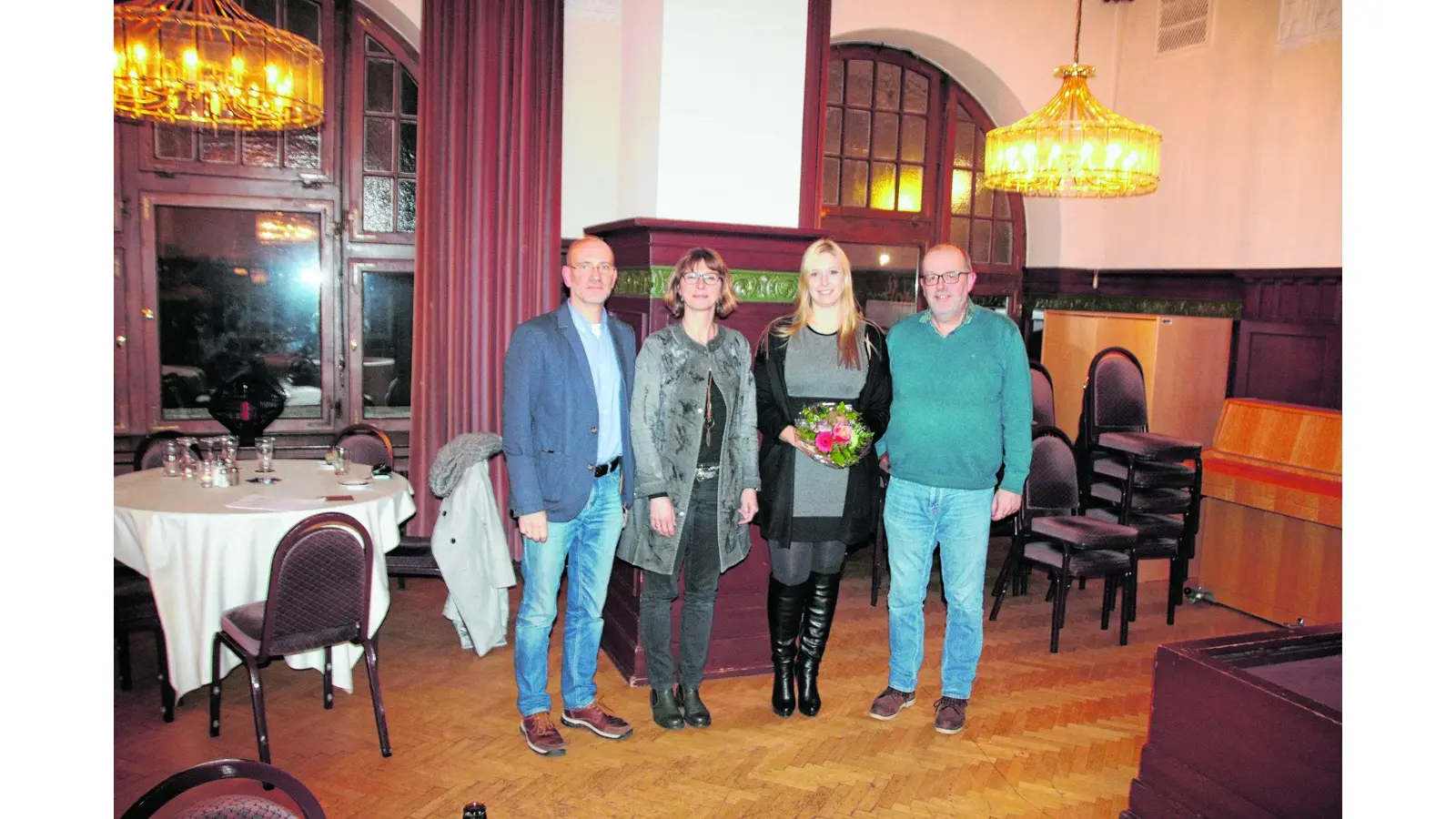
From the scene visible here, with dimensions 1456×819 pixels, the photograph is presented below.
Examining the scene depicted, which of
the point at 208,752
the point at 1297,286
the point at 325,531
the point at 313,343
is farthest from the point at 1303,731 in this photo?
the point at 313,343

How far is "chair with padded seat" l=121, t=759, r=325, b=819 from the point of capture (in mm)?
1619

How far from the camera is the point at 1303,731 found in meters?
1.83

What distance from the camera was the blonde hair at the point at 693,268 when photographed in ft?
11.3

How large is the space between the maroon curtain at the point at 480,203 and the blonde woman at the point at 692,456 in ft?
9.14

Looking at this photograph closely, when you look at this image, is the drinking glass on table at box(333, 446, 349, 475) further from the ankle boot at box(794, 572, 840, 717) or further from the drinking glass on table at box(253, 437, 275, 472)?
the ankle boot at box(794, 572, 840, 717)

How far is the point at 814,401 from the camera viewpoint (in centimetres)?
359

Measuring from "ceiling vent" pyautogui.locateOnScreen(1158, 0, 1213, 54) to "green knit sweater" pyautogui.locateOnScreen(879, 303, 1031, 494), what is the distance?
15.0ft

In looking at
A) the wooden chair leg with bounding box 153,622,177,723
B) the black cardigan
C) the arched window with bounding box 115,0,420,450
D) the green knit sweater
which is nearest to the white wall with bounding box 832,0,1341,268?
the arched window with bounding box 115,0,420,450

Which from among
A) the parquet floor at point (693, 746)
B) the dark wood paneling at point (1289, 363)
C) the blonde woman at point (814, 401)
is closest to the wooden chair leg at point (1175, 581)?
the parquet floor at point (693, 746)

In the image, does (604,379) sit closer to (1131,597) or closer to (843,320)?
(843,320)
